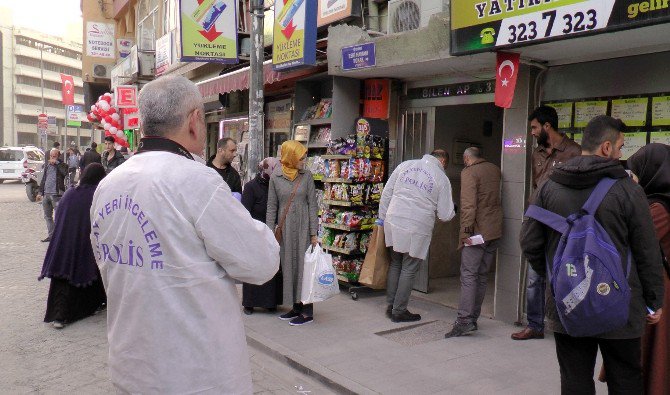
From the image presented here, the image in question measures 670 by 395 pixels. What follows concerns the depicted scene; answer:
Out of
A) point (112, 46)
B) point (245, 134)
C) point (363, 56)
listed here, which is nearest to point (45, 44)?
point (112, 46)

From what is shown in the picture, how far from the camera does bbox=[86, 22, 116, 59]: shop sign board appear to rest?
22.6 m

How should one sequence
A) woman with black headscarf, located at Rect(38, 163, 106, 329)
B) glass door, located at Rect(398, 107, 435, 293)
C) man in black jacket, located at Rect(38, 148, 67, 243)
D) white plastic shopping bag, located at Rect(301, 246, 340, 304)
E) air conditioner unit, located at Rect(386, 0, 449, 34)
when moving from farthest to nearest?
man in black jacket, located at Rect(38, 148, 67, 243), glass door, located at Rect(398, 107, 435, 293), air conditioner unit, located at Rect(386, 0, 449, 34), woman with black headscarf, located at Rect(38, 163, 106, 329), white plastic shopping bag, located at Rect(301, 246, 340, 304)

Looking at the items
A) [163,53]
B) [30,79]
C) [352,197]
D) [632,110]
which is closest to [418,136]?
[352,197]

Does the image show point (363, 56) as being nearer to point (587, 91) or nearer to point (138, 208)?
point (587, 91)

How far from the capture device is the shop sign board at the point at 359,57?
6.71m

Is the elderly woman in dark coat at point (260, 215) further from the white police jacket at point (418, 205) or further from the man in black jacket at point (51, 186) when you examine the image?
the man in black jacket at point (51, 186)

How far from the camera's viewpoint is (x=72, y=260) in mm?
6059

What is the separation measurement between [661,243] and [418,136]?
4.58 m

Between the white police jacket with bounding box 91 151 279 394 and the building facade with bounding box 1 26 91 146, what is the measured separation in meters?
66.0

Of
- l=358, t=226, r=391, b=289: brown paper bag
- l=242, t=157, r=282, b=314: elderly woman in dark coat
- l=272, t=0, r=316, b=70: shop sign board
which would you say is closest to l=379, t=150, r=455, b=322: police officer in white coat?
l=358, t=226, r=391, b=289: brown paper bag

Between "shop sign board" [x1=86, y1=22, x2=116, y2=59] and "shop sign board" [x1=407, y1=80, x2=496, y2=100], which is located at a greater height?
"shop sign board" [x1=86, y1=22, x2=116, y2=59]

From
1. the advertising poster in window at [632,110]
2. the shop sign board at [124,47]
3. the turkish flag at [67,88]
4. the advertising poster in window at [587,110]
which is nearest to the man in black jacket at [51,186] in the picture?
the advertising poster in window at [587,110]

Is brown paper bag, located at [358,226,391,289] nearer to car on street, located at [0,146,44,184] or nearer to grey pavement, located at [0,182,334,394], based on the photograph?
grey pavement, located at [0,182,334,394]

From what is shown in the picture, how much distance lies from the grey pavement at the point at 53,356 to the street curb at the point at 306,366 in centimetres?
5
